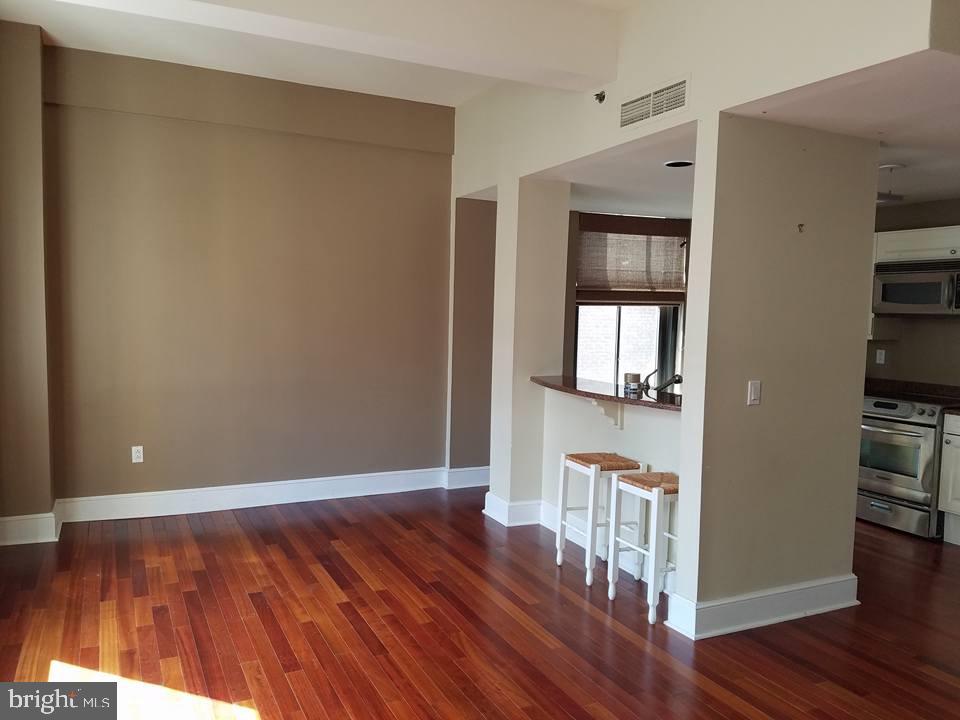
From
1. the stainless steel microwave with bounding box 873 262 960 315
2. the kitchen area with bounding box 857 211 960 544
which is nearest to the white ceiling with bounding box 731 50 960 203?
the kitchen area with bounding box 857 211 960 544

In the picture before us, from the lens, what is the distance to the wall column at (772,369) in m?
3.23

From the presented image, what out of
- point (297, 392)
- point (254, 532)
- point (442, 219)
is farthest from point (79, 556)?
point (442, 219)

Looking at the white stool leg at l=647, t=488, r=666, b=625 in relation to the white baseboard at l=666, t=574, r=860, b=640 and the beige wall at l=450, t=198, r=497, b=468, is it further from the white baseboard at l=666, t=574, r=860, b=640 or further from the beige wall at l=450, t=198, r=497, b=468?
the beige wall at l=450, t=198, r=497, b=468

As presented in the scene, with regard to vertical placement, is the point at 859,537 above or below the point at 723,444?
below

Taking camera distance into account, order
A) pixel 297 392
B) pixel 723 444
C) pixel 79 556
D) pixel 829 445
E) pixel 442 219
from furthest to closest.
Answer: pixel 442 219 < pixel 297 392 < pixel 79 556 < pixel 829 445 < pixel 723 444

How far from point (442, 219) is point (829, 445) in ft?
10.9

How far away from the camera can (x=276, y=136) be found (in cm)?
511

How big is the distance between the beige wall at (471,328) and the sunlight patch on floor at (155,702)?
3258mm

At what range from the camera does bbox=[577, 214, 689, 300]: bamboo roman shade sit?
6.64 metres

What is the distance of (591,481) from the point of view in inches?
156

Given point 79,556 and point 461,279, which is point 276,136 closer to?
point 461,279

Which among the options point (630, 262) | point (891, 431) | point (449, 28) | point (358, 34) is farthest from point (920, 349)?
point (358, 34)

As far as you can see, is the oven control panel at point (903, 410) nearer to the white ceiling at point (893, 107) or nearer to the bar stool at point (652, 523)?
the white ceiling at point (893, 107)

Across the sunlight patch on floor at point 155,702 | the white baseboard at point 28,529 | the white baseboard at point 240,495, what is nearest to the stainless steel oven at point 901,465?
the white baseboard at point 240,495
